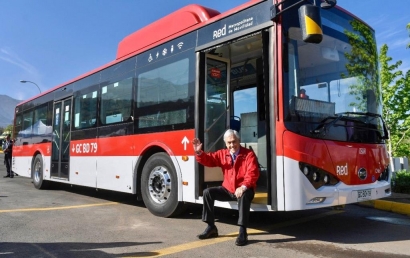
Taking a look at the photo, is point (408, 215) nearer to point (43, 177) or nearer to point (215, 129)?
point (215, 129)

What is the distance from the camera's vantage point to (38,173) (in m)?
11.0

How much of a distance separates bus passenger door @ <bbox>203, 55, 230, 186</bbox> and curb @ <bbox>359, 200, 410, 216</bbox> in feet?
12.1

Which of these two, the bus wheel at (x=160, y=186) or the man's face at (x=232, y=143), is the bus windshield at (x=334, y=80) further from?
the bus wheel at (x=160, y=186)

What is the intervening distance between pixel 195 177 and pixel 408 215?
4.31 m

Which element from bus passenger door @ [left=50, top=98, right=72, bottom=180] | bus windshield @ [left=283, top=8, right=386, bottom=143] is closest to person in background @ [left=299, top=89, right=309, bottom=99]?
bus windshield @ [left=283, top=8, right=386, bottom=143]

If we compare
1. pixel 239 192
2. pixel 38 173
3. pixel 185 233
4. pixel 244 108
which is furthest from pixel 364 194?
pixel 38 173

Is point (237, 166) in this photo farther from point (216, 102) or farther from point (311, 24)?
point (311, 24)

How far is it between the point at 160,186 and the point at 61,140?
183 inches

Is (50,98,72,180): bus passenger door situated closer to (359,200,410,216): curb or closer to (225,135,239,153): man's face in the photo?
(225,135,239,153): man's face

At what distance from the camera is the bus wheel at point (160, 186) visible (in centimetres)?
593

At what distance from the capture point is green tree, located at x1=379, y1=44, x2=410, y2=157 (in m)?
16.4

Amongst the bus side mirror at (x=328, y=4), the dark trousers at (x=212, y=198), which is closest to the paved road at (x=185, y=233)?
the dark trousers at (x=212, y=198)

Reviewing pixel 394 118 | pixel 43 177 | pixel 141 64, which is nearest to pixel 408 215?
pixel 141 64

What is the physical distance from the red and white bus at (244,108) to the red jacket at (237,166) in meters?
0.22
